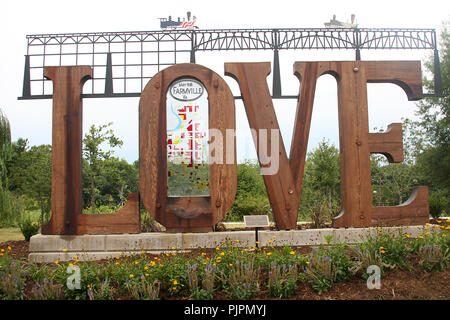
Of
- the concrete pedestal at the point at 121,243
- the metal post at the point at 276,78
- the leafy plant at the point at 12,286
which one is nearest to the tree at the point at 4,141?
the concrete pedestal at the point at 121,243

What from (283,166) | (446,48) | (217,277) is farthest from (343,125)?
(446,48)

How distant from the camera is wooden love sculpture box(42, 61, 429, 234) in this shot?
20.6 ft

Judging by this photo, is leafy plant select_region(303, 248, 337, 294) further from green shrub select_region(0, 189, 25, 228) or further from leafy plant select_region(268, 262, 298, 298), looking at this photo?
green shrub select_region(0, 189, 25, 228)

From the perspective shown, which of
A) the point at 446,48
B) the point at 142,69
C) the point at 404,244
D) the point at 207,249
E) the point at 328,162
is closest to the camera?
the point at 404,244

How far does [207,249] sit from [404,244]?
299cm


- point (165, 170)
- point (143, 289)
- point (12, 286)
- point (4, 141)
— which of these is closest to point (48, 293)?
point (12, 286)

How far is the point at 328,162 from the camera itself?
1335 cm

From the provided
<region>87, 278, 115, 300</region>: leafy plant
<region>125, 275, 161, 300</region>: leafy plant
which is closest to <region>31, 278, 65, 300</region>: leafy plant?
<region>87, 278, 115, 300</region>: leafy plant

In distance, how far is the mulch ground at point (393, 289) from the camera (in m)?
3.79

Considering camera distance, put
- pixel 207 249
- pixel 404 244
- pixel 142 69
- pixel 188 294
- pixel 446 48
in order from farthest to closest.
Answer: pixel 446 48, pixel 142 69, pixel 207 249, pixel 404 244, pixel 188 294

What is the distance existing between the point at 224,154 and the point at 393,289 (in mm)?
3362

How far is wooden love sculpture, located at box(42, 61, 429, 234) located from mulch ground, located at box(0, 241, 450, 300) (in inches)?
92.2

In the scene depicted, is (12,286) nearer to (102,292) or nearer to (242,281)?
(102,292)

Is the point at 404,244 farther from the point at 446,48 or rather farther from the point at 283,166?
the point at 446,48
